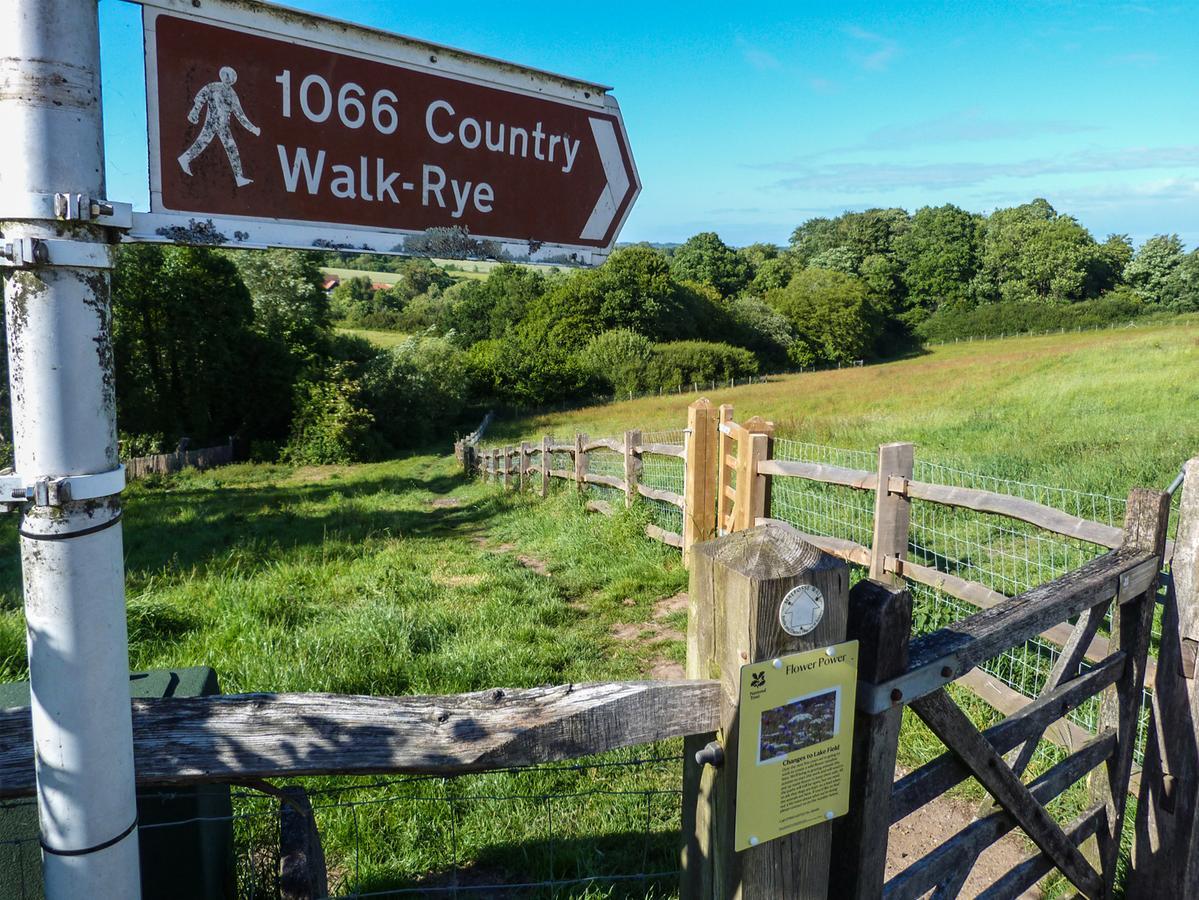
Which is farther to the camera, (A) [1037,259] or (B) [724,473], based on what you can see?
(A) [1037,259]

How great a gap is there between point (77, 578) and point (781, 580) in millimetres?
1207

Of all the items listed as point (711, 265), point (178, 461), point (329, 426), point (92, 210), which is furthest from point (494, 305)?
point (92, 210)

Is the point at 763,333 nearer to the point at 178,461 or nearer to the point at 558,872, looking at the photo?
the point at 178,461

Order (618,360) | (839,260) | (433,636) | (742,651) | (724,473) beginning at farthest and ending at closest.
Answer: (839,260) → (618,360) → (724,473) → (433,636) → (742,651)

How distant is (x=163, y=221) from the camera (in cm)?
128

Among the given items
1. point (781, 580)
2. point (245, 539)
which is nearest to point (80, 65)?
point (781, 580)

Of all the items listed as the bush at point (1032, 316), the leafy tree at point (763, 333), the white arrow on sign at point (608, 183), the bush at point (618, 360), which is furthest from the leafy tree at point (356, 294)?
the white arrow on sign at point (608, 183)

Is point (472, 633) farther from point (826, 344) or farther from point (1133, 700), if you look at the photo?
point (826, 344)

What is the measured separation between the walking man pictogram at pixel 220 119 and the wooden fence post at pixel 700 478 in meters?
6.53

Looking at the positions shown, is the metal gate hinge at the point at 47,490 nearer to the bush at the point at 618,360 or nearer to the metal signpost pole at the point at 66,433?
the metal signpost pole at the point at 66,433

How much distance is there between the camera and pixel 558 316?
49.7m

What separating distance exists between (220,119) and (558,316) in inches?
1930

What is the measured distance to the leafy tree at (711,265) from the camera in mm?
71812

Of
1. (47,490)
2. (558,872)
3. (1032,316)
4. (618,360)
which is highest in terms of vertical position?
(1032,316)
